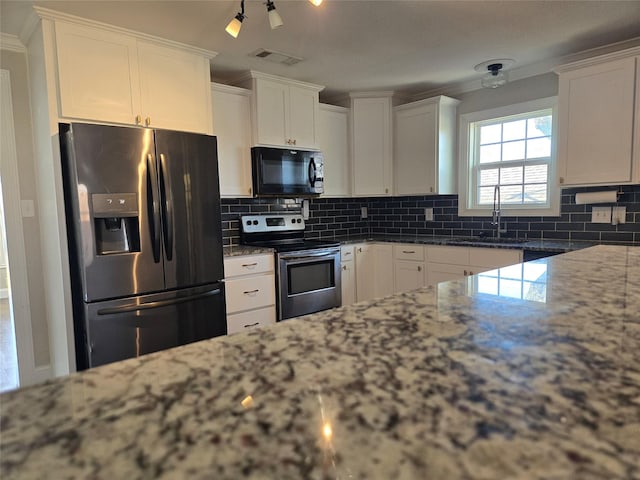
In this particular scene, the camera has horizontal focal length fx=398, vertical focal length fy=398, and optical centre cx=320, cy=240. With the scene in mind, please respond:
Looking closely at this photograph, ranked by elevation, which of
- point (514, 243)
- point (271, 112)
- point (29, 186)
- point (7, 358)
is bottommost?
point (7, 358)

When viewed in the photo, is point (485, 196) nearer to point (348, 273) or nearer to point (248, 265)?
point (348, 273)

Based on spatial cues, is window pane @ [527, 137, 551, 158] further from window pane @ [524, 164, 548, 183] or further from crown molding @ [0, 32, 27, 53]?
crown molding @ [0, 32, 27, 53]

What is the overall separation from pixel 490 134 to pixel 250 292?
2.72 meters

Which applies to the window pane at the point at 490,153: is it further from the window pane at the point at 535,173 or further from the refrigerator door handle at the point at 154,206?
the refrigerator door handle at the point at 154,206

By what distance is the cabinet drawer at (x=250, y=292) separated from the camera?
299cm

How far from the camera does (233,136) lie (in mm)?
3322

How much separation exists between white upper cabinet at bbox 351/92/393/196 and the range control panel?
0.71 m

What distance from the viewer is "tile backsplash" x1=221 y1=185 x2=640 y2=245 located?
10.2ft

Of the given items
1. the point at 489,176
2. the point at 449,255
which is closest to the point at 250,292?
the point at 449,255

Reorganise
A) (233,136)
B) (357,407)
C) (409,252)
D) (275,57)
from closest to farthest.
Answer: (357,407)
(275,57)
(233,136)
(409,252)

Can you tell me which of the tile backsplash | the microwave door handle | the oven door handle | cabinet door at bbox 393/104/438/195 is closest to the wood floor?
the tile backsplash

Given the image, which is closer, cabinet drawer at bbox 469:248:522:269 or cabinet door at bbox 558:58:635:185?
cabinet door at bbox 558:58:635:185

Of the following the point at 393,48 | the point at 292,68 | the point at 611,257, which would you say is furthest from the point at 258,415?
the point at 292,68

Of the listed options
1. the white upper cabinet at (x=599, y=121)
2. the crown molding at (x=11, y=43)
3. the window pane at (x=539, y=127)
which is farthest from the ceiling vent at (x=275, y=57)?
the window pane at (x=539, y=127)
